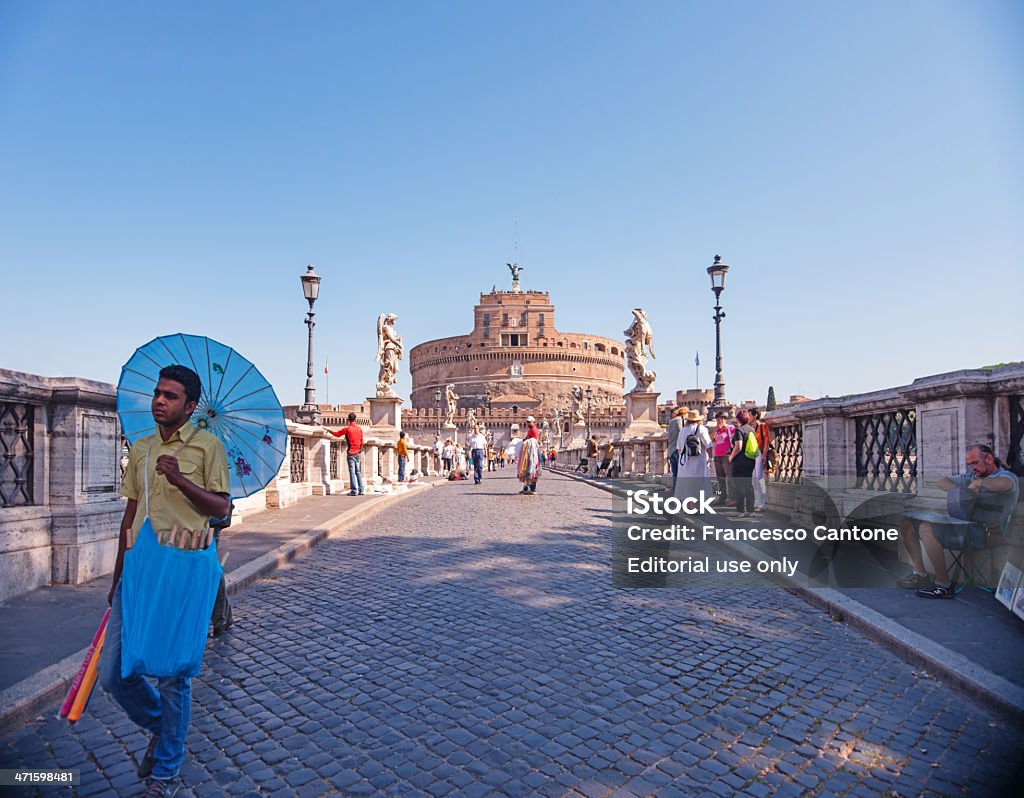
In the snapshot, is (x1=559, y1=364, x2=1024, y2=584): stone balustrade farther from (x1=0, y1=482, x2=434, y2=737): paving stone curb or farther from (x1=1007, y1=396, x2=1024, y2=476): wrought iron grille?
(x1=0, y1=482, x2=434, y2=737): paving stone curb

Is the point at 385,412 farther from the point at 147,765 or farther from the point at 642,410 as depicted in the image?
the point at 147,765

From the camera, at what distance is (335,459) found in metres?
16.6

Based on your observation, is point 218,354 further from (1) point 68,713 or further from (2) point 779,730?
(2) point 779,730

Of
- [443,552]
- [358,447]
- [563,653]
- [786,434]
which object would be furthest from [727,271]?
[563,653]

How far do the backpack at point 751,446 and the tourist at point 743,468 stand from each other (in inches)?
1.4

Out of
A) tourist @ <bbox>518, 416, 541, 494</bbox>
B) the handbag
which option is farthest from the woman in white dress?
the handbag

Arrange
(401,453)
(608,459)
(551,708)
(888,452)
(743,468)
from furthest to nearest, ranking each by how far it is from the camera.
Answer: (608,459) < (401,453) < (743,468) < (888,452) < (551,708)

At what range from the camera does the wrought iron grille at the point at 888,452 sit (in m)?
6.46

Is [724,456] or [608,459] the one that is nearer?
[724,456]

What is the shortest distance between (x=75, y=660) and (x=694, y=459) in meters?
8.77

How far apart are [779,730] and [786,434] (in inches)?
287

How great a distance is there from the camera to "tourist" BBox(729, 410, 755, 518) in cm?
968

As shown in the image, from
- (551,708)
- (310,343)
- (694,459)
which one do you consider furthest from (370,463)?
(551,708)

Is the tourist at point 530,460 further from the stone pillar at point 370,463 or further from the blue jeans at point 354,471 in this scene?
the stone pillar at point 370,463
